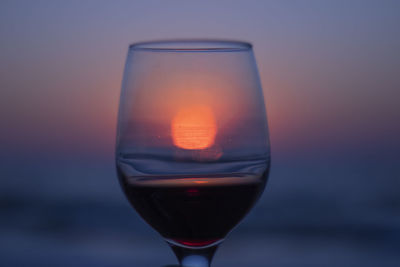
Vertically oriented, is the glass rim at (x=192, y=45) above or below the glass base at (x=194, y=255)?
above

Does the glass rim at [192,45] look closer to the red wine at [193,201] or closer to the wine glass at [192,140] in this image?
the wine glass at [192,140]

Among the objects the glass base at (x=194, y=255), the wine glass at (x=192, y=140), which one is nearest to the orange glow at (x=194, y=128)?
the wine glass at (x=192, y=140)

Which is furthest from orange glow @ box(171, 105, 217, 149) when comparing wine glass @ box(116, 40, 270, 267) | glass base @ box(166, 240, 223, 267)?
glass base @ box(166, 240, 223, 267)

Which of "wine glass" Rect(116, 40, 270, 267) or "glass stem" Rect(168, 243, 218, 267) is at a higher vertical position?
"wine glass" Rect(116, 40, 270, 267)

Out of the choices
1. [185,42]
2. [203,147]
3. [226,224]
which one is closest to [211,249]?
[226,224]

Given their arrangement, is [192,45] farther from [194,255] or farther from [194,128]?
[194,255]

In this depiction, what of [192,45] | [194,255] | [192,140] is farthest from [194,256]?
[192,45]

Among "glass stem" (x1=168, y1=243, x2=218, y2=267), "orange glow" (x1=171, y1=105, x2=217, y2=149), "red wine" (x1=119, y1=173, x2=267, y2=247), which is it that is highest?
"orange glow" (x1=171, y1=105, x2=217, y2=149)

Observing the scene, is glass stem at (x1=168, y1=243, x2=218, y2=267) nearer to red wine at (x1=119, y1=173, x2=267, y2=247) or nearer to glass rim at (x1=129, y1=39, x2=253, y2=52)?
red wine at (x1=119, y1=173, x2=267, y2=247)
